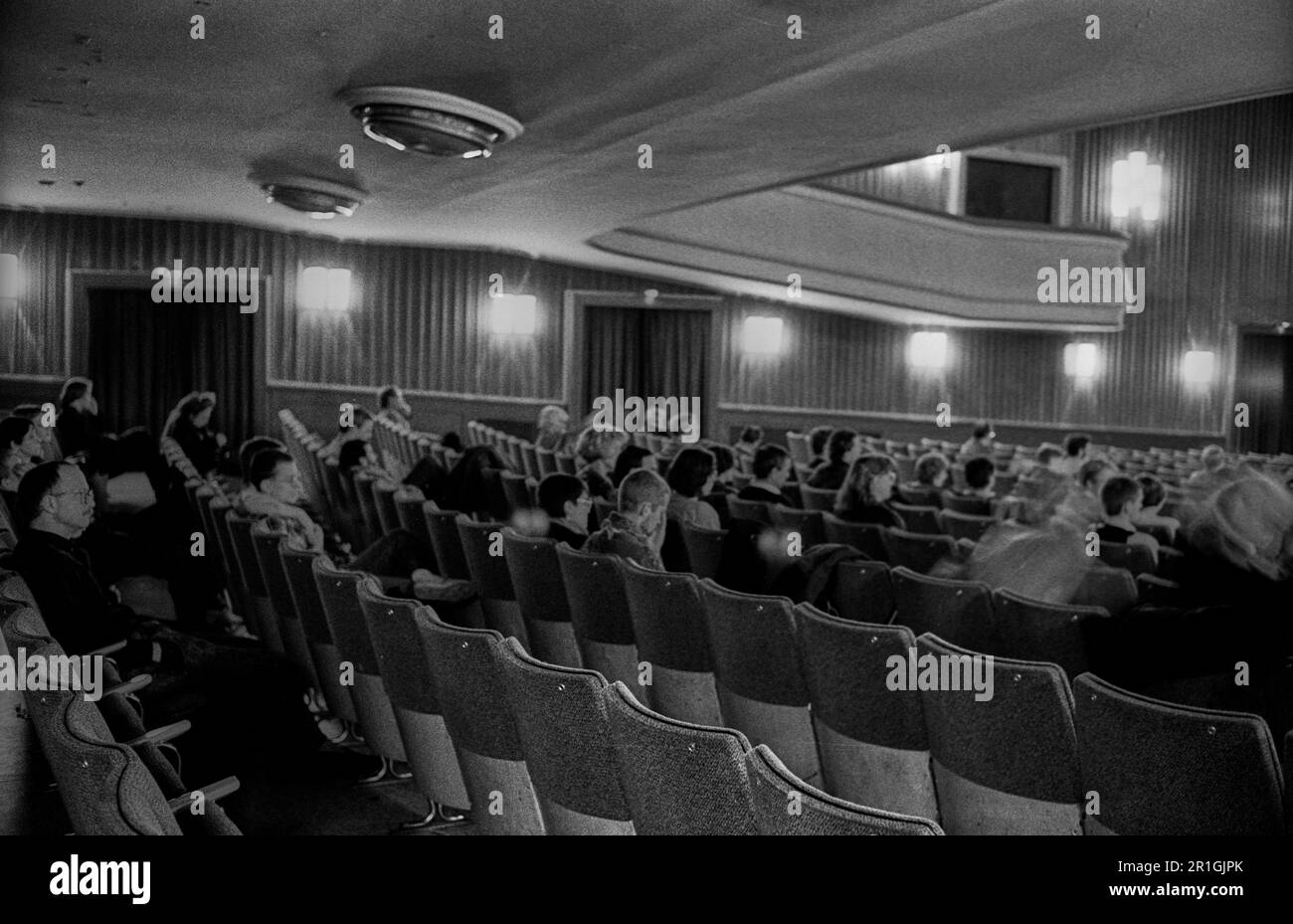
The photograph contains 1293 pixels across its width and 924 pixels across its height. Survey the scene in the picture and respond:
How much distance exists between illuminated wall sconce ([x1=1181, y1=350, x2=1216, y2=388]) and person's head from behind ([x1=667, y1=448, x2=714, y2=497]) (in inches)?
634

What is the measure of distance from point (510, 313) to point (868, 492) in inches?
402

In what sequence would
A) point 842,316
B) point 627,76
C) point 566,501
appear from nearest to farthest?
point 566,501 → point 627,76 → point 842,316

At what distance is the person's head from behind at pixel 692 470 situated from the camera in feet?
19.1

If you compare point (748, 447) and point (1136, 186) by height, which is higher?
point (1136, 186)

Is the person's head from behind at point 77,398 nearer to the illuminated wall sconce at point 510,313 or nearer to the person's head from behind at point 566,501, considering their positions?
the illuminated wall sconce at point 510,313

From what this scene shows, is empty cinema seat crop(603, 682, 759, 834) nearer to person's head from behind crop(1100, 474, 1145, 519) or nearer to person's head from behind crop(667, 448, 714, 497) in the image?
person's head from behind crop(667, 448, 714, 497)

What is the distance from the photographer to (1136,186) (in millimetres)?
19953

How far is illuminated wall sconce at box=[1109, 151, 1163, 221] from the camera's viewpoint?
782 inches

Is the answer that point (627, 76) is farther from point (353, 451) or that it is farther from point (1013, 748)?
point (1013, 748)

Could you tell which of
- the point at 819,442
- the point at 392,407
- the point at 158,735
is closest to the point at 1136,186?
the point at 819,442

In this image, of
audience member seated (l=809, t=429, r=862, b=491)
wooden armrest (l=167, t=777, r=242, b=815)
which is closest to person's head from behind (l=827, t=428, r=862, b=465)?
audience member seated (l=809, t=429, r=862, b=491)
